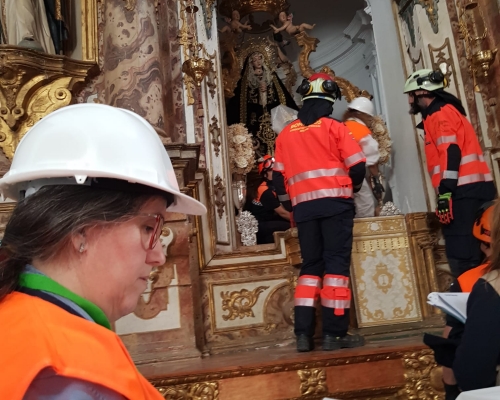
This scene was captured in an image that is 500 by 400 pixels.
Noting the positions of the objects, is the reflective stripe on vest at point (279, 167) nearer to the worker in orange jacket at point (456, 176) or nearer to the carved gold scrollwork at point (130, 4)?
the worker in orange jacket at point (456, 176)

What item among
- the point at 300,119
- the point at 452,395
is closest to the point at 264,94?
the point at 300,119

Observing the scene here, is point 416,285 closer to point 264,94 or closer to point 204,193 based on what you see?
point 204,193

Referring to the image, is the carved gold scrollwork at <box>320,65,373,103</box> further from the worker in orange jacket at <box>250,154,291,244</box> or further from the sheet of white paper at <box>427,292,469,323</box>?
the sheet of white paper at <box>427,292,469,323</box>

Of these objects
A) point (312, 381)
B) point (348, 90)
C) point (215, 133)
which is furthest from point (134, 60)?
point (348, 90)

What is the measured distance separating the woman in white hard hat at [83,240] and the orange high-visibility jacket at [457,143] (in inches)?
142

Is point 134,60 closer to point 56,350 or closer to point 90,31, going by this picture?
point 90,31

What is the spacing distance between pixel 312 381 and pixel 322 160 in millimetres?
1528

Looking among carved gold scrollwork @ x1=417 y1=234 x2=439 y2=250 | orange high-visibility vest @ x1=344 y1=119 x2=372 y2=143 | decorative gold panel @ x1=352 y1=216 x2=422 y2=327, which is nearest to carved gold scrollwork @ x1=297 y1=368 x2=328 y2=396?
decorative gold panel @ x1=352 y1=216 x2=422 y2=327

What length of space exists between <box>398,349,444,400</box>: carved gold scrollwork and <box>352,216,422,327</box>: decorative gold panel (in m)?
1.11

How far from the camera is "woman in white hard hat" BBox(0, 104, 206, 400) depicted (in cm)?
83

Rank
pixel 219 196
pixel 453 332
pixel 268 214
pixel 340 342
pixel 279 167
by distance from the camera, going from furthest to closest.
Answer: pixel 268 214
pixel 219 196
pixel 279 167
pixel 340 342
pixel 453 332

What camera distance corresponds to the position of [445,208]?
4.29 metres

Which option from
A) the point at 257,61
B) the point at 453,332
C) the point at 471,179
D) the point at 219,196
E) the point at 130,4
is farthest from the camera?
the point at 257,61

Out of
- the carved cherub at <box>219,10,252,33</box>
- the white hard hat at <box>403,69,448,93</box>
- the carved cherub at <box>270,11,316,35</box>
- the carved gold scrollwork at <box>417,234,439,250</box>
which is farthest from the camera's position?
the carved cherub at <box>270,11,316,35</box>
